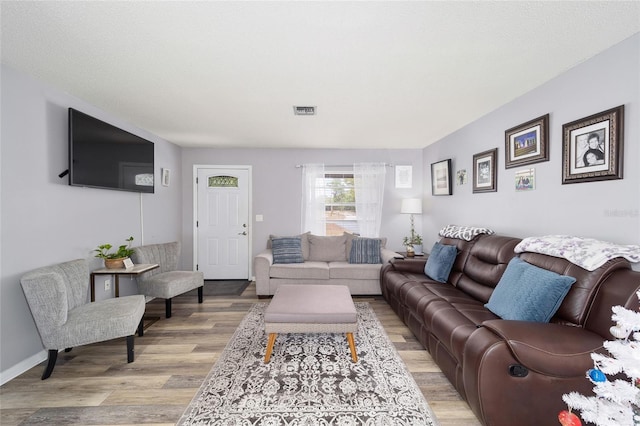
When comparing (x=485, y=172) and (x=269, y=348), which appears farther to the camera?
(x=485, y=172)

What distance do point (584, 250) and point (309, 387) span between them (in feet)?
6.73

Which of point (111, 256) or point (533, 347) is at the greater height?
point (111, 256)

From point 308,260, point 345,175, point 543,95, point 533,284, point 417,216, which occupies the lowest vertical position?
point 308,260

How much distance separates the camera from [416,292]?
262 centimetres

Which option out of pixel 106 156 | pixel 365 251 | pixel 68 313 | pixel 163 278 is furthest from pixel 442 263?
pixel 106 156

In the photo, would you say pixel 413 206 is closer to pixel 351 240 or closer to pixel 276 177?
pixel 351 240

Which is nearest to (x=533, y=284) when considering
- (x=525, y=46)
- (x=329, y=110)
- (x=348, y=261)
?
(x=525, y=46)

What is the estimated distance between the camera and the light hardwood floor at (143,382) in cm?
171

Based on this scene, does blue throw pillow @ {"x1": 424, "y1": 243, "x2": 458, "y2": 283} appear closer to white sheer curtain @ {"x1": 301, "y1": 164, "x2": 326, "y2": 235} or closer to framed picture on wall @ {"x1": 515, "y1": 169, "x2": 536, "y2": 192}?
framed picture on wall @ {"x1": 515, "y1": 169, "x2": 536, "y2": 192}

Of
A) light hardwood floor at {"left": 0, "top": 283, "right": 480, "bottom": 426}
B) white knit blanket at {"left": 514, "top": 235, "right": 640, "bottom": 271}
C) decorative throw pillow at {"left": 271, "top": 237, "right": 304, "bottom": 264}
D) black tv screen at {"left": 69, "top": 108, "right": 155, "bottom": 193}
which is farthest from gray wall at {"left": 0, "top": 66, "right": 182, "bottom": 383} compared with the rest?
white knit blanket at {"left": 514, "top": 235, "right": 640, "bottom": 271}

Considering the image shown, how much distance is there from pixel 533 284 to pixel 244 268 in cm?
412

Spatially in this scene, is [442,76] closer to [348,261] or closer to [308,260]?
[348,261]

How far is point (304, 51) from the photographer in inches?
72.3

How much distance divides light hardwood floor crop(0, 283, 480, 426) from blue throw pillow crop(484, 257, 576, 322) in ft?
2.29
